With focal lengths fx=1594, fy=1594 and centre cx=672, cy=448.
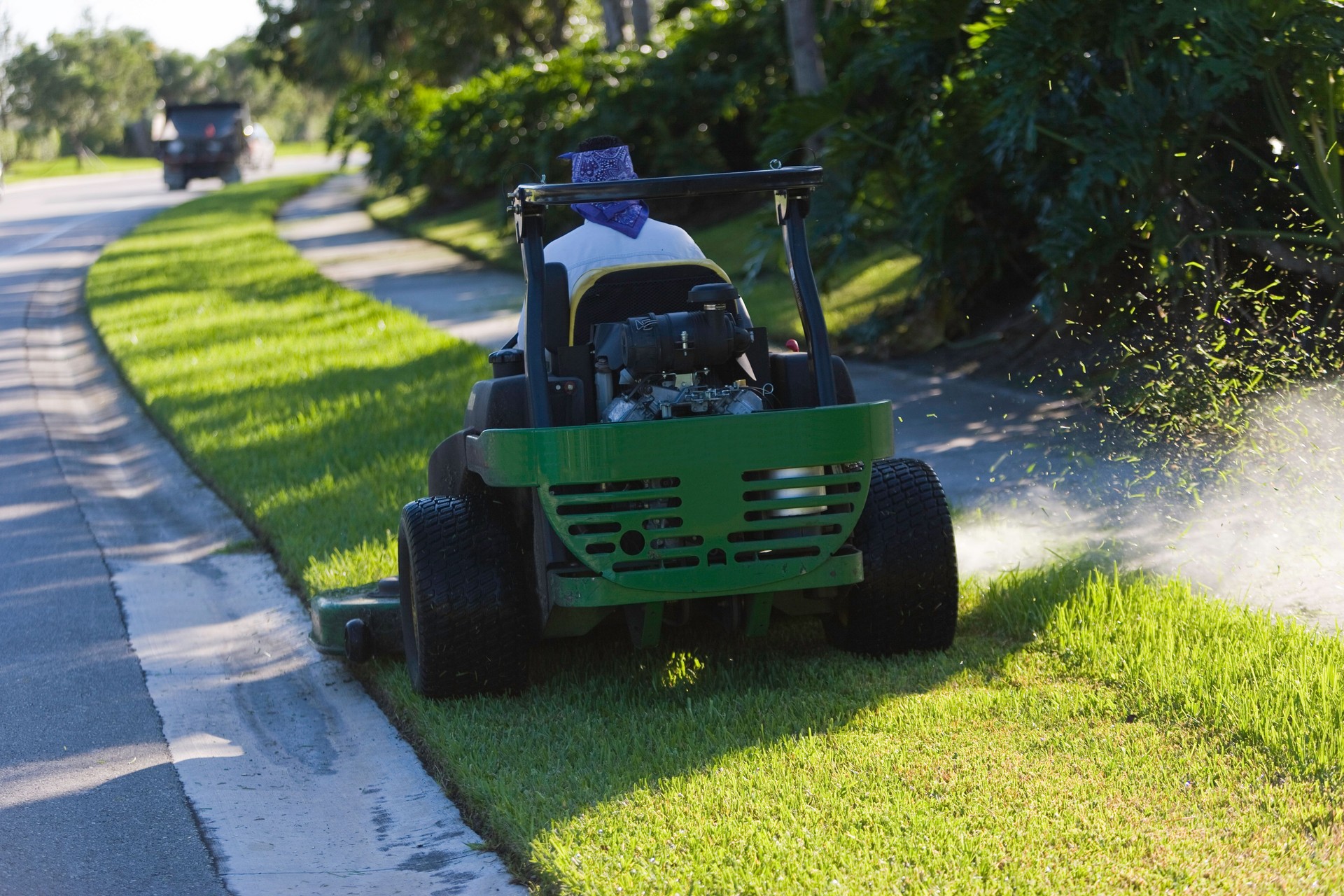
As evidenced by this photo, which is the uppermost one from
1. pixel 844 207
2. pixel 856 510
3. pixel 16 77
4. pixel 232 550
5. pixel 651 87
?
pixel 16 77

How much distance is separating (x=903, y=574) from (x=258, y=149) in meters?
47.6

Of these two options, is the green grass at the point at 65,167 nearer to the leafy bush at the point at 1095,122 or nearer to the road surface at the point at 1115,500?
the leafy bush at the point at 1095,122

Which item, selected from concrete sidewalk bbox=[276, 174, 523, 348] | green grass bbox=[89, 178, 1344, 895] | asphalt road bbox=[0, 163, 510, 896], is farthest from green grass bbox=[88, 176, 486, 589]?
green grass bbox=[89, 178, 1344, 895]

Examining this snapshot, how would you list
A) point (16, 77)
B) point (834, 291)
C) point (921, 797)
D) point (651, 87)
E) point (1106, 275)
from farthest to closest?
1. point (16, 77)
2. point (651, 87)
3. point (834, 291)
4. point (1106, 275)
5. point (921, 797)

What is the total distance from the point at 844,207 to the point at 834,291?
3.22 m

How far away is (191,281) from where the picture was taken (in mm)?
18828

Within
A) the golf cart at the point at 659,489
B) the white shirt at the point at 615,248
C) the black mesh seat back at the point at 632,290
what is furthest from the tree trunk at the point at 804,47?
the black mesh seat back at the point at 632,290

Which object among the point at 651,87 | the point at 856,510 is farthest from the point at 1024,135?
the point at 651,87

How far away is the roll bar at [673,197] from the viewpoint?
490 cm

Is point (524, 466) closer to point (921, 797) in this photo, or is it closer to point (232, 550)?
point (921, 797)

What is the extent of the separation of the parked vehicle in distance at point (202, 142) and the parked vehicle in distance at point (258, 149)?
456 millimetres

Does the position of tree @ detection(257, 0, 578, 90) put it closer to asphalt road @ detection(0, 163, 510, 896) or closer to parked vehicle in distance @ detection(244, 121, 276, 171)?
parked vehicle in distance @ detection(244, 121, 276, 171)

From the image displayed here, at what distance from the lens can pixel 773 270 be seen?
52.2 ft

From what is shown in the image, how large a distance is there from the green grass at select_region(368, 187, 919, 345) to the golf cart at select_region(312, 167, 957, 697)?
4.85 metres
